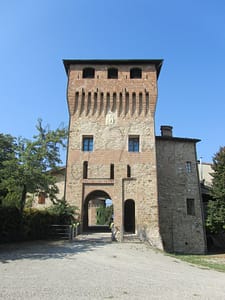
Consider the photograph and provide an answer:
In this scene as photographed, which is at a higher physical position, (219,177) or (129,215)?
(219,177)

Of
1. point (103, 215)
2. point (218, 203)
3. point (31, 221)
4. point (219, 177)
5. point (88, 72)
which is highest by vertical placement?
point (88, 72)

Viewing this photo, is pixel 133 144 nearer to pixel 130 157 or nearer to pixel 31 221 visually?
pixel 130 157

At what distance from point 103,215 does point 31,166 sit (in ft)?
111

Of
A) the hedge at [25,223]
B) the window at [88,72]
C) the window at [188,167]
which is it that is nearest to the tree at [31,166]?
the hedge at [25,223]

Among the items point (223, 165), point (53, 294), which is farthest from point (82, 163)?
point (53, 294)

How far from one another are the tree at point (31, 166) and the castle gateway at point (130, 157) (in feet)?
13.3

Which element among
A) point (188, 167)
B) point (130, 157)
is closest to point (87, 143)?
point (130, 157)

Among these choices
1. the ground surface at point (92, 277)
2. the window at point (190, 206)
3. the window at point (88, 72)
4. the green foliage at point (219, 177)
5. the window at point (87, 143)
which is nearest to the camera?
the ground surface at point (92, 277)

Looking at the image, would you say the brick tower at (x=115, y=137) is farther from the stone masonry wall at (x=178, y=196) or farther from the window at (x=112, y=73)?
the stone masonry wall at (x=178, y=196)

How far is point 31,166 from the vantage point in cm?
1415

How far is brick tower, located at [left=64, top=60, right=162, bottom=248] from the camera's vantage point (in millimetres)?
18859

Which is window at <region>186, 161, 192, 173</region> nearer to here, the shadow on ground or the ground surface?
the shadow on ground

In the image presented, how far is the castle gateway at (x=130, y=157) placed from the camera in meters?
19.0

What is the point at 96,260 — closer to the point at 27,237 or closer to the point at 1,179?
the point at 27,237
